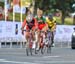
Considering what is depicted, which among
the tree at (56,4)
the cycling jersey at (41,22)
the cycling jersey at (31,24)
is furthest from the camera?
the tree at (56,4)

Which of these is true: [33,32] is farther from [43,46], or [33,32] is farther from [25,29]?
[43,46]

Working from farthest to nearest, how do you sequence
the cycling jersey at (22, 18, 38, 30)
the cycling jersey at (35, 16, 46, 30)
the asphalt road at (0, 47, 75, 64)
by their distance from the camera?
the cycling jersey at (35, 16, 46, 30) < the cycling jersey at (22, 18, 38, 30) < the asphalt road at (0, 47, 75, 64)

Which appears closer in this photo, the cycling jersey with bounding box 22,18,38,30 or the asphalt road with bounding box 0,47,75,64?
the asphalt road with bounding box 0,47,75,64

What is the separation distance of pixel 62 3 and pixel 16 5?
14.5m

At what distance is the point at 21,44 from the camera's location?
24.9 meters

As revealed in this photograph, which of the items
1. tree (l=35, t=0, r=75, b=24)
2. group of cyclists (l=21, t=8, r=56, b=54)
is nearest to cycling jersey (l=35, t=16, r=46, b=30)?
group of cyclists (l=21, t=8, r=56, b=54)

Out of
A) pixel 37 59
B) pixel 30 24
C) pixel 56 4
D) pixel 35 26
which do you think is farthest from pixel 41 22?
pixel 56 4

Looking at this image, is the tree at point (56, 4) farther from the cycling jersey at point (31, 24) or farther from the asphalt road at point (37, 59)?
the cycling jersey at point (31, 24)

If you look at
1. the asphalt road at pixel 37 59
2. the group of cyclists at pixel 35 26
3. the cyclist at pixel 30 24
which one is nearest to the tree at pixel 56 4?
the group of cyclists at pixel 35 26

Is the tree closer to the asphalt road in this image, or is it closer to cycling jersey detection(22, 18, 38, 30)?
the asphalt road

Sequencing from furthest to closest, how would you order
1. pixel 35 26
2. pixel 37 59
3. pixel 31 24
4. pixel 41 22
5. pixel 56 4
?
pixel 56 4 < pixel 41 22 < pixel 31 24 < pixel 35 26 < pixel 37 59

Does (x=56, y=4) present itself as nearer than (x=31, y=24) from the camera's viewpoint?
No

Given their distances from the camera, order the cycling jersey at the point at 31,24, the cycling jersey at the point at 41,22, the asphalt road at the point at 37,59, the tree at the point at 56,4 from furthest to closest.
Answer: the tree at the point at 56,4 → the cycling jersey at the point at 41,22 → the cycling jersey at the point at 31,24 → the asphalt road at the point at 37,59

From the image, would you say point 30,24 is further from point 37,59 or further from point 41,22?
point 37,59
